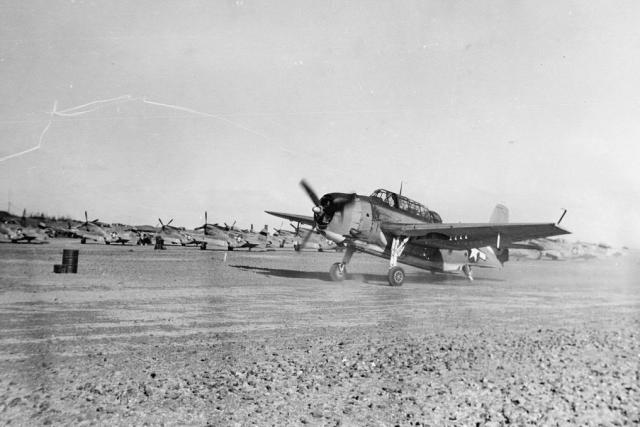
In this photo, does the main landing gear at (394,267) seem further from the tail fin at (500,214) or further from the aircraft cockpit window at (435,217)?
the tail fin at (500,214)

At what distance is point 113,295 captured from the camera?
12.9 metres

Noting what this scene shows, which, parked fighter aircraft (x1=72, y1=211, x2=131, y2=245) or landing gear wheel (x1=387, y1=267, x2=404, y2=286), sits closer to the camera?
landing gear wheel (x1=387, y1=267, x2=404, y2=286)

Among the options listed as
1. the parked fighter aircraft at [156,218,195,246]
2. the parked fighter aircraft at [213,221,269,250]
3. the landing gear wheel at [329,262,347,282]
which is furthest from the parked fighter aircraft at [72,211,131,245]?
the landing gear wheel at [329,262,347,282]

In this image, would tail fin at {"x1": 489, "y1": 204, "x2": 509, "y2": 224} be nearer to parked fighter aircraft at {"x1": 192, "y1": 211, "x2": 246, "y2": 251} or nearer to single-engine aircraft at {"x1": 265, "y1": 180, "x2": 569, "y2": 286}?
single-engine aircraft at {"x1": 265, "y1": 180, "x2": 569, "y2": 286}

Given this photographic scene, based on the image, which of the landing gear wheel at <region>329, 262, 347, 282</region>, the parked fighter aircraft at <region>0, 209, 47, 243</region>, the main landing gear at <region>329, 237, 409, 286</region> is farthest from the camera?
the parked fighter aircraft at <region>0, 209, 47, 243</region>

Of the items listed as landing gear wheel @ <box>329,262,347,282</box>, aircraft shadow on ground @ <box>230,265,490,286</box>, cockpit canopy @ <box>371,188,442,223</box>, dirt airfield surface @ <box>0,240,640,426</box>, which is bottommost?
aircraft shadow on ground @ <box>230,265,490,286</box>

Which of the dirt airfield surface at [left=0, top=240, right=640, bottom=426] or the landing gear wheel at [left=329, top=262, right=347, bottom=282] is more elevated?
the landing gear wheel at [left=329, top=262, right=347, bottom=282]

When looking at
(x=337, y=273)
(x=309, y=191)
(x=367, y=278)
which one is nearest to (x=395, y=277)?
(x=337, y=273)

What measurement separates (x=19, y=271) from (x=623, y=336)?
2073 cm

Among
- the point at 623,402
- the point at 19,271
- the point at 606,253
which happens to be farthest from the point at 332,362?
the point at 606,253

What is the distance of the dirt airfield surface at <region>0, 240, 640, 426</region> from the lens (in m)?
Answer: 4.49

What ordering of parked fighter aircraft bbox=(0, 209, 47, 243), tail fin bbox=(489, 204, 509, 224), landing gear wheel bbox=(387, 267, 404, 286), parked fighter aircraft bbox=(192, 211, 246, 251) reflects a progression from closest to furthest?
1. landing gear wheel bbox=(387, 267, 404, 286)
2. tail fin bbox=(489, 204, 509, 224)
3. parked fighter aircraft bbox=(0, 209, 47, 243)
4. parked fighter aircraft bbox=(192, 211, 246, 251)

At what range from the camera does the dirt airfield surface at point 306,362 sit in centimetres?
449

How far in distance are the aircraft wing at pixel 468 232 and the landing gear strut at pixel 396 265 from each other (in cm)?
43
